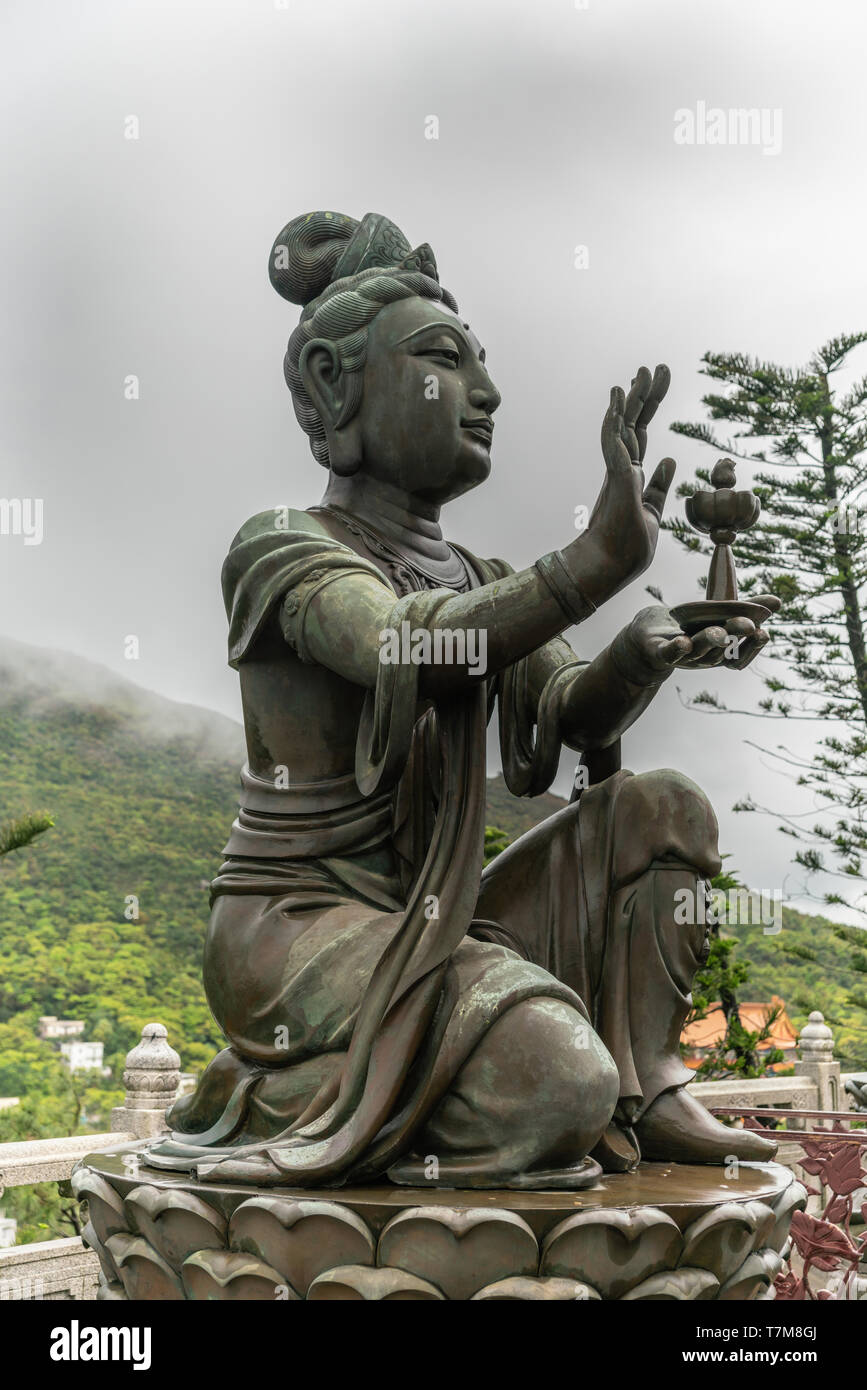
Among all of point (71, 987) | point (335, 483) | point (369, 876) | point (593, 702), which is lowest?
point (71, 987)

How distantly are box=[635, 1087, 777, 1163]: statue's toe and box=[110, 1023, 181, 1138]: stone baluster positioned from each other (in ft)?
16.7

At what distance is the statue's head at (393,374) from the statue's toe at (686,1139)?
1.47m

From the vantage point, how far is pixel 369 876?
3.12m

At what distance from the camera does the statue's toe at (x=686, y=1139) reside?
3.02 metres

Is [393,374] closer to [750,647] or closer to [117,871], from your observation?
[750,647]

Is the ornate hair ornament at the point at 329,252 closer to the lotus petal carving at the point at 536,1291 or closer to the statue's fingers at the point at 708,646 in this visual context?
the statue's fingers at the point at 708,646

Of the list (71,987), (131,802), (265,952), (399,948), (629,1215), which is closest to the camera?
(629,1215)

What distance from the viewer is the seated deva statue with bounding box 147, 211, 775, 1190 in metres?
2.69

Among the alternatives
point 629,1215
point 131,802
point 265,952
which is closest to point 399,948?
point 265,952

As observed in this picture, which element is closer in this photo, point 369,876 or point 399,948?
point 399,948

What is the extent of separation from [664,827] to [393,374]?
118 centimetres

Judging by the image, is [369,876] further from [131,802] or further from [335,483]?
[131,802]

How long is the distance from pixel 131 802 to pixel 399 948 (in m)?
19.5

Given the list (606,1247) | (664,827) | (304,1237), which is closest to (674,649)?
(664,827)
